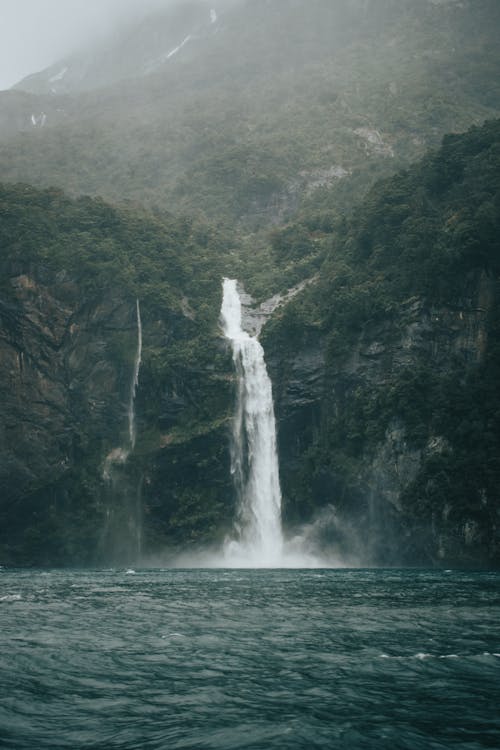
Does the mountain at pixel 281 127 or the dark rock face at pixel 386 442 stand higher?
the mountain at pixel 281 127

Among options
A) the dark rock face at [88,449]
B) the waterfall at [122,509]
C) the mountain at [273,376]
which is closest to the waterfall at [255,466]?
the mountain at [273,376]

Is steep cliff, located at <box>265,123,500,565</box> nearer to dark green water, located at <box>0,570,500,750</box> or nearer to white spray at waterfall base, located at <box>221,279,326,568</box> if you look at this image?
white spray at waterfall base, located at <box>221,279,326,568</box>

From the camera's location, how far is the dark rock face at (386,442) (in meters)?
55.8

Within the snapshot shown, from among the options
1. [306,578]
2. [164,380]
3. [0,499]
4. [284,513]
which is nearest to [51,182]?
[164,380]

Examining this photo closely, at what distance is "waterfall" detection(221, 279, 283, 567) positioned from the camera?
65312 millimetres

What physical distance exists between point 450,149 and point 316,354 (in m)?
29.4

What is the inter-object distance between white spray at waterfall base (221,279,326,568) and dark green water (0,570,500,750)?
32.9 m

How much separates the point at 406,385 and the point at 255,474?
17.0 m

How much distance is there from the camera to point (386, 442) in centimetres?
6081

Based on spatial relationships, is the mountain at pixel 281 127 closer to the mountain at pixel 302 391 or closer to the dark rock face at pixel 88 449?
the mountain at pixel 302 391

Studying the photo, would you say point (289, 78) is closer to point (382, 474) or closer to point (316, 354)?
point (316, 354)

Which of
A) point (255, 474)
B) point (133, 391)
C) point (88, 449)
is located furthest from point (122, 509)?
point (255, 474)

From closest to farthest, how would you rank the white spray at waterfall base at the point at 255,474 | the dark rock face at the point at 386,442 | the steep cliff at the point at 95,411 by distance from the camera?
1. the dark rock face at the point at 386,442
2. the white spray at waterfall base at the point at 255,474
3. the steep cliff at the point at 95,411

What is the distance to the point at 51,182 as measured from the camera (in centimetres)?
12962
